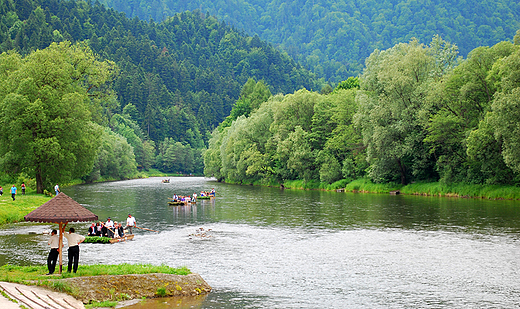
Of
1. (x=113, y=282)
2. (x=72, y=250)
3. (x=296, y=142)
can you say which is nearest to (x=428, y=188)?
(x=296, y=142)

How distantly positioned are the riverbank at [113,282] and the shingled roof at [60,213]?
2.28 meters

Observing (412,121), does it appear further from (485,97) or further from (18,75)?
(18,75)

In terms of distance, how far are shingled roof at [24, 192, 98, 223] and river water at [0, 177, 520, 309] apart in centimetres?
455

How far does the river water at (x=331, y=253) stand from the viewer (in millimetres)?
22328

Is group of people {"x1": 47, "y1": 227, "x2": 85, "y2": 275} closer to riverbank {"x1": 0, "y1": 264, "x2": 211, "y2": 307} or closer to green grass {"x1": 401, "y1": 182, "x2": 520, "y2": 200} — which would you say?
A: riverbank {"x1": 0, "y1": 264, "x2": 211, "y2": 307}

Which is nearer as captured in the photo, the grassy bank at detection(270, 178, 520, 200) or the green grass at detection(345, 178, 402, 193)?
the grassy bank at detection(270, 178, 520, 200)

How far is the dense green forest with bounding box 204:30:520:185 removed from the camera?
58312 millimetres

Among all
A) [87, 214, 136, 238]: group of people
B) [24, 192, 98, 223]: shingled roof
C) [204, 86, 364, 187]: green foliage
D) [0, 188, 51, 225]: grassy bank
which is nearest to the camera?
[24, 192, 98, 223]: shingled roof

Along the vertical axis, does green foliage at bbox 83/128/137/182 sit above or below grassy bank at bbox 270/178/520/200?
above

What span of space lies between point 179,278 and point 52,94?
47.4 metres

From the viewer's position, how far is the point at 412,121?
2817 inches

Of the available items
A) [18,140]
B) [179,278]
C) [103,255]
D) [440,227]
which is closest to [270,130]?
[18,140]

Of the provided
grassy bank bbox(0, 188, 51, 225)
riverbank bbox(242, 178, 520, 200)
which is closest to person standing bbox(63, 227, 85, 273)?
grassy bank bbox(0, 188, 51, 225)

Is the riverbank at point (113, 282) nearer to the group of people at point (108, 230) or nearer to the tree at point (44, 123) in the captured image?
the group of people at point (108, 230)
